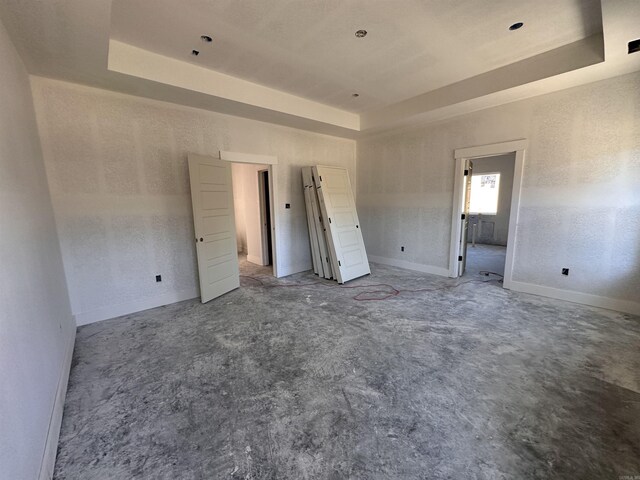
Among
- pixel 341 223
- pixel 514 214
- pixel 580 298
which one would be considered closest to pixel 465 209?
pixel 514 214

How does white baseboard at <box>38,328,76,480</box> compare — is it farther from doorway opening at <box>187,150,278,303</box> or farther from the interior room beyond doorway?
the interior room beyond doorway

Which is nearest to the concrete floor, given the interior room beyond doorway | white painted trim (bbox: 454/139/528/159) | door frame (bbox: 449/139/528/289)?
door frame (bbox: 449/139/528/289)

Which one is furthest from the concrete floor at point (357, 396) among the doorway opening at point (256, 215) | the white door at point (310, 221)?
the doorway opening at point (256, 215)

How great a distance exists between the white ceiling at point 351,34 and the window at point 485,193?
532 cm

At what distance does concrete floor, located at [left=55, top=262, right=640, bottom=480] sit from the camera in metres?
1.52

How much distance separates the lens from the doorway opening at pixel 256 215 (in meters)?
5.66

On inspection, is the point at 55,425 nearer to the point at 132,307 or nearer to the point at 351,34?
the point at 132,307

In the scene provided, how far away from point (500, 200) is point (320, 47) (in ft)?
23.8

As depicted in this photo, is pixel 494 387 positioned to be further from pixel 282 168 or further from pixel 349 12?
pixel 282 168

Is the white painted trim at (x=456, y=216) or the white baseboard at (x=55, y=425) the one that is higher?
the white painted trim at (x=456, y=216)

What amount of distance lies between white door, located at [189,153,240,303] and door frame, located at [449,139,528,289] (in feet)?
12.7

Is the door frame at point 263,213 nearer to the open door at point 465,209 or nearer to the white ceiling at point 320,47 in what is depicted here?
the white ceiling at point 320,47

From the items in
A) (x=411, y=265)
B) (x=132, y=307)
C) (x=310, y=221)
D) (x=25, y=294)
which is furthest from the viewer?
(x=411, y=265)

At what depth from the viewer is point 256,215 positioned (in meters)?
5.92
